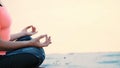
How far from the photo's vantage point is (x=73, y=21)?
267cm

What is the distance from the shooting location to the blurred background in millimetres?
2510

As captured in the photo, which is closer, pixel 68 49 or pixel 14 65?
pixel 14 65

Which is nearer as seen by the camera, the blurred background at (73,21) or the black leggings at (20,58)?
the black leggings at (20,58)

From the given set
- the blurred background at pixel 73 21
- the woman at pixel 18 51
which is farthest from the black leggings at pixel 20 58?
the blurred background at pixel 73 21

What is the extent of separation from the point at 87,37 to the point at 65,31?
24 centimetres

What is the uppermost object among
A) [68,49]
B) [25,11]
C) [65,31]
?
[25,11]

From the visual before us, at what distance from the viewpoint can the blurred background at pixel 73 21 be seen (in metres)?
2.51

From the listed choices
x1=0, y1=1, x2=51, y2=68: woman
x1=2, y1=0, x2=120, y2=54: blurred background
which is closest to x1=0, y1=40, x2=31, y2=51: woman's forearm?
x1=0, y1=1, x2=51, y2=68: woman

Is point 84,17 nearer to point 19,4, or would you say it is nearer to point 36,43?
point 19,4

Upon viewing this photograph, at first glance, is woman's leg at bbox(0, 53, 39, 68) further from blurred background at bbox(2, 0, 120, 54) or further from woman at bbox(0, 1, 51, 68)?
blurred background at bbox(2, 0, 120, 54)

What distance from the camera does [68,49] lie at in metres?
2.53

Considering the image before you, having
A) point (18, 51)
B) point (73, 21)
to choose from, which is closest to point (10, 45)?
point (18, 51)

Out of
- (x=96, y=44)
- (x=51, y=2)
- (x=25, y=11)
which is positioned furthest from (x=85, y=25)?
(x=25, y=11)

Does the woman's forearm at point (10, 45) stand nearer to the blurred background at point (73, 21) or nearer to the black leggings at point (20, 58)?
the black leggings at point (20, 58)
